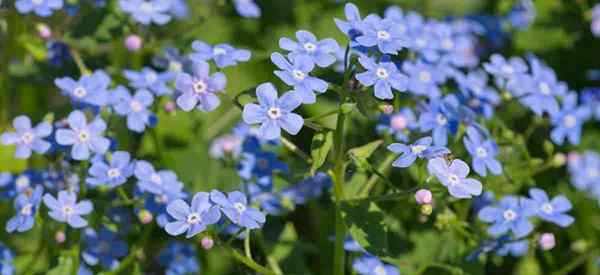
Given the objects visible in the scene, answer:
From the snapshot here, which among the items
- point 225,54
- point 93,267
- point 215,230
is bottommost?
point 93,267

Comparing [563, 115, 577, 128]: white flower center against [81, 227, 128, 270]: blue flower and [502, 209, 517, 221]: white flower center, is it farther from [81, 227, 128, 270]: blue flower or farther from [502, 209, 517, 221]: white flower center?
[81, 227, 128, 270]: blue flower

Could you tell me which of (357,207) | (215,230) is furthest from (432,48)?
(215,230)

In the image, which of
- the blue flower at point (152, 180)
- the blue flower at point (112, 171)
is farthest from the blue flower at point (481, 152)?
the blue flower at point (112, 171)

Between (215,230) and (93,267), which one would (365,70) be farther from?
(93,267)

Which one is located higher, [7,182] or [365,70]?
[365,70]

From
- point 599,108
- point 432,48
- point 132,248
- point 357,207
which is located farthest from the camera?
point 599,108

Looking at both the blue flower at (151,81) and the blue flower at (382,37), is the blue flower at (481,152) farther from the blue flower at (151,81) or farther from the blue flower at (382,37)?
the blue flower at (151,81)

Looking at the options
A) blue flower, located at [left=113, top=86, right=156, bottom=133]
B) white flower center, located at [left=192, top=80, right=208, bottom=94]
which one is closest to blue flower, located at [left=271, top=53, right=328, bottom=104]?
white flower center, located at [left=192, top=80, right=208, bottom=94]

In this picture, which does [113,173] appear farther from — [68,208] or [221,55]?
[221,55]
